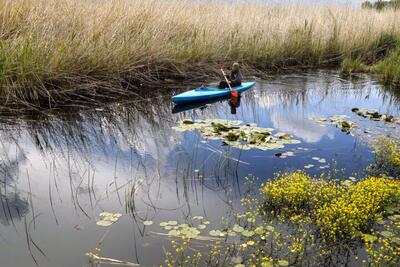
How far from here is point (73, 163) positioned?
544 centimetres

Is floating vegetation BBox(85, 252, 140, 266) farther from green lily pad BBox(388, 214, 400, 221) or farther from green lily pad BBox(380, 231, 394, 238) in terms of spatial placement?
green lily pad BBox(388, 214, 400, 221)

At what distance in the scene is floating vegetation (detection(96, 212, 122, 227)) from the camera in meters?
3.98

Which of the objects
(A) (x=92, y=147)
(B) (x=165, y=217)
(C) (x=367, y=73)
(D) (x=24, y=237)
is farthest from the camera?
(C) (x=367, y=73)

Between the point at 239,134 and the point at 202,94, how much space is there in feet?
6.56

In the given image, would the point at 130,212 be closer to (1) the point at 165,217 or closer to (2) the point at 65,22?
(1) the point at 165,217

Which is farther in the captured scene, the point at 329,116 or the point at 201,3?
the point at 201,3

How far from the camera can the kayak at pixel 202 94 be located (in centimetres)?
805

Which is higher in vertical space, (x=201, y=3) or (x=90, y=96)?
(x=201, y=3)

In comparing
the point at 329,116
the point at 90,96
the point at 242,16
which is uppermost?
the point at 242,16

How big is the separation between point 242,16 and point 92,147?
7.81m

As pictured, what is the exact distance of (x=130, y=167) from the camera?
211 inches

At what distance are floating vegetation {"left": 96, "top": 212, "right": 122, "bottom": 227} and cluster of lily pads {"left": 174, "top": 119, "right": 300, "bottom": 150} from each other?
7.91 feet

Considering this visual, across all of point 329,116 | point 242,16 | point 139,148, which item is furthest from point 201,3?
point 139,148

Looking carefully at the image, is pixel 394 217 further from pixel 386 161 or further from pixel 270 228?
pixel 386 161
